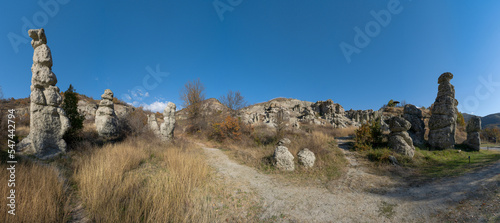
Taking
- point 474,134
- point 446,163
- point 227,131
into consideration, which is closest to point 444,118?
point 474,134

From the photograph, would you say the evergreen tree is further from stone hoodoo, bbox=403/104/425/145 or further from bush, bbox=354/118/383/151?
stone hoodoo, bbox=403/104/425/145

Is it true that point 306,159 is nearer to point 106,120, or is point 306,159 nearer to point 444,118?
point 444,118

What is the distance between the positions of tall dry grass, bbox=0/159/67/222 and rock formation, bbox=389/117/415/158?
1256 cm

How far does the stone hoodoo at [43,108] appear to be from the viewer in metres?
5.44

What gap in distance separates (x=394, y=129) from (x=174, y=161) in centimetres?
1190

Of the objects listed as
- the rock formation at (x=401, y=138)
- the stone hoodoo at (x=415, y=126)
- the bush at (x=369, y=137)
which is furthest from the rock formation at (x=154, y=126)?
the stone hoodoo at (x=415, y=126)

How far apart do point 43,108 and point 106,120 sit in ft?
12.8

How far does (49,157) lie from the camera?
5.47 metres

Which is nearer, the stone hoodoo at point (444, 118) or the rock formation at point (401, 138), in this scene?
the rock formation at point (401, 138)

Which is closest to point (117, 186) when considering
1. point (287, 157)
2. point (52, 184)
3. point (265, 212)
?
point (52, 184)

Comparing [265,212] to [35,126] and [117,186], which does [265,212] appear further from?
[35,126]

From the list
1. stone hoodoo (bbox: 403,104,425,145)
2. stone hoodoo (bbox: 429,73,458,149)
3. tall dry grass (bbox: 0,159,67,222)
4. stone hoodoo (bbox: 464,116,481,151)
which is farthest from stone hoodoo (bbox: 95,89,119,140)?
stone hoodoo (bbox: 464,116,481,151)

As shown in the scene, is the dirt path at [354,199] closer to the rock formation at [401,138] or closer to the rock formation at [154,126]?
the rock formation at [401,138]

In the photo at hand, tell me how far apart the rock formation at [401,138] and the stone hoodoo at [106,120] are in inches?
659
